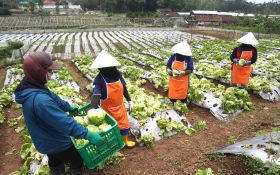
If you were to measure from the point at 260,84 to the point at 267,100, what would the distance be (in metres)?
0.57

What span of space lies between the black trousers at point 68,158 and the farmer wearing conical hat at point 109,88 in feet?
2.89

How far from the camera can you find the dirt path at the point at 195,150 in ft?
13.2

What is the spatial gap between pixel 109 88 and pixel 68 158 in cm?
137

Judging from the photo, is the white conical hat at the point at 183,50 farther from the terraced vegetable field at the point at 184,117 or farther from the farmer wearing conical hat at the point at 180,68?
the terraced vegetable field at the point at 184,117

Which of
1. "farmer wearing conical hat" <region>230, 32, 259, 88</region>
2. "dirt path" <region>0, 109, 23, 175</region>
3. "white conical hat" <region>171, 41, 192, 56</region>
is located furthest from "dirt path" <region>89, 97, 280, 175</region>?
"dirt path" <region>0, 109, 23, 175</region>

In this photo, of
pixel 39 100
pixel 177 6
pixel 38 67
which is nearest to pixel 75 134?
pixel 39 100

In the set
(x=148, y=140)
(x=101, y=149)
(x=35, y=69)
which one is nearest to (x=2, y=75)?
(x=148, y=140)

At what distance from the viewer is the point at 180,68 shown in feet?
20.0

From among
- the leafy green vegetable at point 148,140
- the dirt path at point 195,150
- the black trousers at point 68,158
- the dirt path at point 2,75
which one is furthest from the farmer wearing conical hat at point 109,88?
the dirt path at point 2,75

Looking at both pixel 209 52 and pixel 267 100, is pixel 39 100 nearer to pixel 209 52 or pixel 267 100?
pixel 267 100

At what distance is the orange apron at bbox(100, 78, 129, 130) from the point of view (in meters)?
4.29

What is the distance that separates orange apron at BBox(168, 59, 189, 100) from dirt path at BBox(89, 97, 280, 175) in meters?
0.59

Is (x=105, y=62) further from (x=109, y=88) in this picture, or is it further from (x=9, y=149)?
(x=9, y=149)

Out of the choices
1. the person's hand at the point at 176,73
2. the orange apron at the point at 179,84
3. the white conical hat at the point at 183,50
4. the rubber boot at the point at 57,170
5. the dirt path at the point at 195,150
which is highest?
the white conical hat at the point at 183,50
